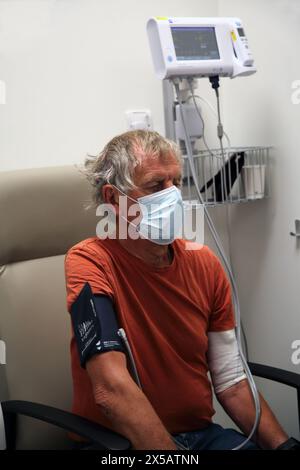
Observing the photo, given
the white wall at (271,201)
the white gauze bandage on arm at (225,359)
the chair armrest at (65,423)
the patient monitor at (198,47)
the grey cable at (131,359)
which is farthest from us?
the white wall at (271,201)

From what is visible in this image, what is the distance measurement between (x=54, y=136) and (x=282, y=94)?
752 millimetres

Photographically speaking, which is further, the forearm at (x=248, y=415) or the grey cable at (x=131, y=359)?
the forearm at (x=248, y=415)

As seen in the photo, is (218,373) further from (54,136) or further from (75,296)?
(54,136)

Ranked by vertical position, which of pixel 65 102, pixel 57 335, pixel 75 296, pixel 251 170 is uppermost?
pixel 65 102

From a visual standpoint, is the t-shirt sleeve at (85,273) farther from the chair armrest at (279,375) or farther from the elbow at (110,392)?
the chair armrest at (279,375)

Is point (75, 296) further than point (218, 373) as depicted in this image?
No

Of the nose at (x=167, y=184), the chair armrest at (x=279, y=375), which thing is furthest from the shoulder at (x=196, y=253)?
the chair armrest at (x=279, y=375)

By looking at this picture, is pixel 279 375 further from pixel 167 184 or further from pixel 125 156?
pixel 125 156

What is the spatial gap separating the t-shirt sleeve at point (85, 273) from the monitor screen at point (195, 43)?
67 centimetres

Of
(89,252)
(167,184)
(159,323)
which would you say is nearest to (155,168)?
(167,184)

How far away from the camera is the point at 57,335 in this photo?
1482mm

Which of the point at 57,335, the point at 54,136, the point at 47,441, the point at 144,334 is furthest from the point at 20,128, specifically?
the point at 47,441

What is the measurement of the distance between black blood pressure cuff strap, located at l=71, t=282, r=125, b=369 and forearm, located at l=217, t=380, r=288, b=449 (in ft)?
1.28

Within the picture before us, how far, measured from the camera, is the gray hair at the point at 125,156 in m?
1.33
